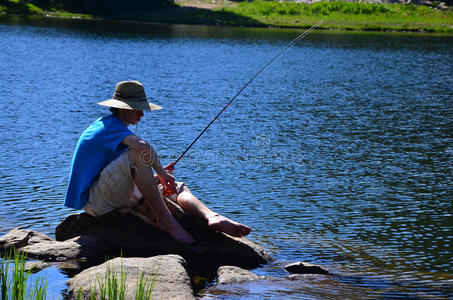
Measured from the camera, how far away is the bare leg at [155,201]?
5.17m

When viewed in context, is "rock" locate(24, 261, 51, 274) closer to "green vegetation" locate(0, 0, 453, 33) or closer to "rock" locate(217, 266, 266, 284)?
"rock" locate(217, 266, 266, 284)

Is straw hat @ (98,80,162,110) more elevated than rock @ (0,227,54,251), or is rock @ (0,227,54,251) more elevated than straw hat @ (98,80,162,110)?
straw hat @ (98,80,162,110)

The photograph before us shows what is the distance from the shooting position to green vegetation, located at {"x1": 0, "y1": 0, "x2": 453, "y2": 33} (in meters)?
42.6

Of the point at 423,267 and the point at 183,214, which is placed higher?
the point at 183,214

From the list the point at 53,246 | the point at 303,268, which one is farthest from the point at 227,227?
the point at 53,246

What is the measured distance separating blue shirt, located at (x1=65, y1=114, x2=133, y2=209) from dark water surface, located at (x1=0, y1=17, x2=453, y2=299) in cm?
74

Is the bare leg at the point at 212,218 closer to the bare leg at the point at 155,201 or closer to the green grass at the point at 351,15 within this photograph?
the bare leg at the point at 155,201

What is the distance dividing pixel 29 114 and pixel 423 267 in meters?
9.30

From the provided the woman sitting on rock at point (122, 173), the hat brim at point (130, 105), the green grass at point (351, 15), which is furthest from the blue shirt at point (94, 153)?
the green grass at point (351, 15)

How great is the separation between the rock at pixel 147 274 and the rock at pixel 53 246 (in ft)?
1.91

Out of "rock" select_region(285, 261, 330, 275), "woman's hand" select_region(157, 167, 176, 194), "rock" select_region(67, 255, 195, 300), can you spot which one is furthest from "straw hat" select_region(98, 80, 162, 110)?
"rock" select_region(285, 261, 330, 275)

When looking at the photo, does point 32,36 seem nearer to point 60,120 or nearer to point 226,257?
point 60,120

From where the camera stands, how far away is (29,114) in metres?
12.9

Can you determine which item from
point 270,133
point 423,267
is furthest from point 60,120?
point 423,267
